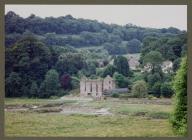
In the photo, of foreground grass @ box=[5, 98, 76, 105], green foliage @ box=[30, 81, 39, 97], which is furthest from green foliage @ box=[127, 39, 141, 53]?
green foliage @ box=[30, 81, 39, 97]

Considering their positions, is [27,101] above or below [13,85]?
below

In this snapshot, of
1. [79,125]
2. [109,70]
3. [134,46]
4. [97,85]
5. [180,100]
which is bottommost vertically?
[79,125]

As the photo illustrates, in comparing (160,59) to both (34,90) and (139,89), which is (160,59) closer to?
(139,89)

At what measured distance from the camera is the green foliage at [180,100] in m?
3.36

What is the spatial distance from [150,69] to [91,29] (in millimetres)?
565

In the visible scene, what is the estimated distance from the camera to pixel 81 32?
Answer: 345cm

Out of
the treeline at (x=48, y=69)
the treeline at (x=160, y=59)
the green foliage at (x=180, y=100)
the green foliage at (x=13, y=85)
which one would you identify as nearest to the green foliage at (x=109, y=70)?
the treeline at (x=48, y=69)

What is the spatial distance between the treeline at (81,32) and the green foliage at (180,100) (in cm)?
31

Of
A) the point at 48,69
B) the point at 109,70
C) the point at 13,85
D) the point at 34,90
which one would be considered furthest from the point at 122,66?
the point at 13,85

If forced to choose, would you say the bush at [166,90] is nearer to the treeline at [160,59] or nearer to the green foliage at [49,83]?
the treeline at [160,59]

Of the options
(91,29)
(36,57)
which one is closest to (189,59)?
(91,29)

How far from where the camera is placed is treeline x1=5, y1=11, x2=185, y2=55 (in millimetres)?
3396

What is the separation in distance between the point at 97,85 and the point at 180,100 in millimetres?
658

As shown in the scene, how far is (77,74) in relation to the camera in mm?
3430
